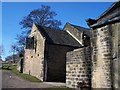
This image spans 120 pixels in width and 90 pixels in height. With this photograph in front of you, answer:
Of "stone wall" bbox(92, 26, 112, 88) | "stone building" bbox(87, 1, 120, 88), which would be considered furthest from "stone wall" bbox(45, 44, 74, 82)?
"stone wall" bbox(92, 26, 112, 88)

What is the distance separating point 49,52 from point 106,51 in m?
16.2

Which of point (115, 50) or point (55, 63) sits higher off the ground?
point (115, 50)

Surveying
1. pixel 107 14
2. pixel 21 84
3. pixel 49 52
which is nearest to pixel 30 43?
pixel 49 52

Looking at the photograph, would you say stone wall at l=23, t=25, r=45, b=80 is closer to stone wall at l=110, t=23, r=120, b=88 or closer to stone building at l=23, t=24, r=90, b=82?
stone building at l=23, t=24, r=90, b=82

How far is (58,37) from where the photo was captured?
29969mm

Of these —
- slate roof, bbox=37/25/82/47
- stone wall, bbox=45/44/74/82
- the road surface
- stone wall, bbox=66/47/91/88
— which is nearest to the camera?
stone wall, bbox=66/47/91/88

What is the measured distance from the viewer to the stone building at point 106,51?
35.6 ft

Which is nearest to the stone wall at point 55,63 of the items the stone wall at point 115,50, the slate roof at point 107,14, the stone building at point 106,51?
the slate roof at point 107,14

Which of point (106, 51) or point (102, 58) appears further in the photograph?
point (102, 58)

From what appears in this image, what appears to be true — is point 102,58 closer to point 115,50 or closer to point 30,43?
point 115,50

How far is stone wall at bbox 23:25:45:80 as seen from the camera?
27.7 meters

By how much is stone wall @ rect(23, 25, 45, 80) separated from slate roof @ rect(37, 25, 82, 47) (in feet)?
2.85

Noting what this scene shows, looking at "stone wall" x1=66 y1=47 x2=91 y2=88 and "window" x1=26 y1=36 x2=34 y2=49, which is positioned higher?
"window" x1=26 y1=36 x2=34 y2=49

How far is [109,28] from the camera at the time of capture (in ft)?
37.6
